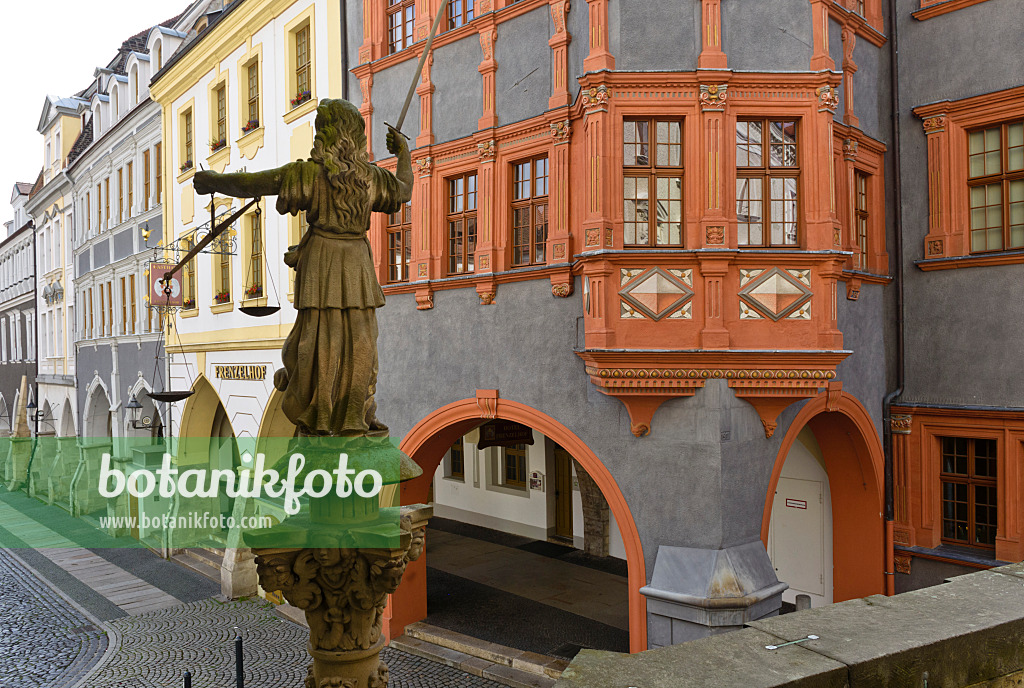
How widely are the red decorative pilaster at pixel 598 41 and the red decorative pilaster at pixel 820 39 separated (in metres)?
2.41

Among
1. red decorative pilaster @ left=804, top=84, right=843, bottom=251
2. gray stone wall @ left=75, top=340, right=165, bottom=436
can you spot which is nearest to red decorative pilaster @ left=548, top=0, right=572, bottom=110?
red decorative pilaster @ left=804, top=84, right=843, bottom=251

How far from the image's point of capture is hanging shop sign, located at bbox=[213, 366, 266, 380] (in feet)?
53.7

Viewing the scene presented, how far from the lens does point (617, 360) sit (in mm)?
9055

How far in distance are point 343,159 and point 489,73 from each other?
823 centimetres

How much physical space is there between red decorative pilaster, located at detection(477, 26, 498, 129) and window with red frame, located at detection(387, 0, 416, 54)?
1849 millimetres

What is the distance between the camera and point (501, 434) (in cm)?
1310

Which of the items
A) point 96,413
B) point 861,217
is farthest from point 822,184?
point 96,413

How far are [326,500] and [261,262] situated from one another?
46.1ft

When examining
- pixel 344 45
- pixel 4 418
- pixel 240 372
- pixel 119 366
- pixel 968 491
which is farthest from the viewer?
pixel 4 418

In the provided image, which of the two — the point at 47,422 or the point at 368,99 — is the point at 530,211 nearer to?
the point at 368,99

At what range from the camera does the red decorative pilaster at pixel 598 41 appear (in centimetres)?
911

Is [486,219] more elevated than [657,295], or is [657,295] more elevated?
[486,219]

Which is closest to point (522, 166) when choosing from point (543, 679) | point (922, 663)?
point (543, 679)

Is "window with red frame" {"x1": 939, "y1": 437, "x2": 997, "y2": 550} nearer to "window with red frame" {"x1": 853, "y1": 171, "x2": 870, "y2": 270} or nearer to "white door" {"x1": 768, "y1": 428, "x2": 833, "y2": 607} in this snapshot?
"white door" {"x1": 768, "y1": 428, "x2": 833, "y2": 607}
